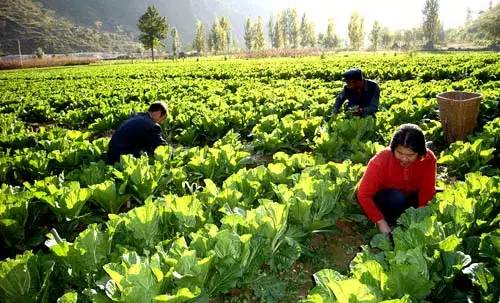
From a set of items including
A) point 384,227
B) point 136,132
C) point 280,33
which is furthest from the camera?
point 280,33

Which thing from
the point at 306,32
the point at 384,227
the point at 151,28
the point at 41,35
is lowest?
the point at 384,227

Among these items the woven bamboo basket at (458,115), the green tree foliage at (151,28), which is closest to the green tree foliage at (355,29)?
the green tree foliage at (151,28)

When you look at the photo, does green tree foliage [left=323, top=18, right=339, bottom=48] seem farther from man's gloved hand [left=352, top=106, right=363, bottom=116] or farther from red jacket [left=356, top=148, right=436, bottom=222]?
red jacket [left=356, top=148, right=436, bottom=222]

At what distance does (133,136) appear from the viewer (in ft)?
17.0

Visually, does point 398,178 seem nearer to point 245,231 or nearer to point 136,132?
point 245,231

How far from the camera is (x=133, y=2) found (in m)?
191

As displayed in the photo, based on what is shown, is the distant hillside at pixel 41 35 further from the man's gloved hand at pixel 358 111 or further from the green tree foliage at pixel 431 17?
the man's gloved hand at pixel 358 111

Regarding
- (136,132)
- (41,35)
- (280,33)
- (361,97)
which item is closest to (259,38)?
(280,33)

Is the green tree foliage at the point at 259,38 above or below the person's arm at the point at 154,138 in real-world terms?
above

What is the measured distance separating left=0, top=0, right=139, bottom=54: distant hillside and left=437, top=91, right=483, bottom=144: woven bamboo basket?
11314cm

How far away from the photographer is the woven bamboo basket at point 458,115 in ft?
19.2

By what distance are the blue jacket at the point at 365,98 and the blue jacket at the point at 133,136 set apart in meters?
3.22

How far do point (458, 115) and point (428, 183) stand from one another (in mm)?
3222

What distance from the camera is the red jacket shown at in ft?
10.5
